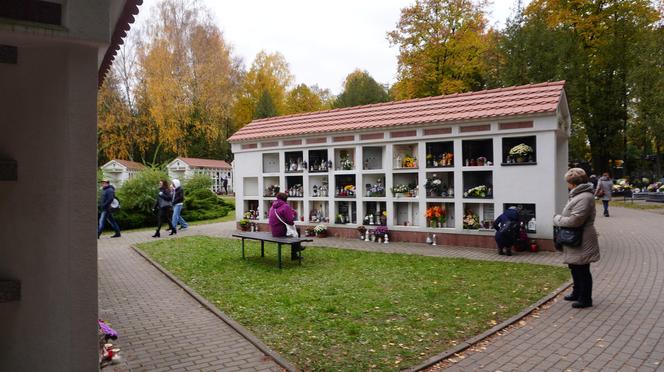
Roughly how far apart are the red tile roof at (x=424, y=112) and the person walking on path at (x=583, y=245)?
15.8ft

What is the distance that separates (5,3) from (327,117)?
1233cm

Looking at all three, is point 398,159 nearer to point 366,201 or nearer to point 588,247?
point 366,201

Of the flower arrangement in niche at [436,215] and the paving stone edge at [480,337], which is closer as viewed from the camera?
the paving stone edge at [480,337]

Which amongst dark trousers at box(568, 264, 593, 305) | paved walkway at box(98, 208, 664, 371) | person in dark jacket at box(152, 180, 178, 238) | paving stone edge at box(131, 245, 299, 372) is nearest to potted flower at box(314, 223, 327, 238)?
person in dark jacket at box(152, 180, 178, 238)

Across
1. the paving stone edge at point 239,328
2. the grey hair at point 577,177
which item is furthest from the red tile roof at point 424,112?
the paving stone edge at point 239,328

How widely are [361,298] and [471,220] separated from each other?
19.8 ft

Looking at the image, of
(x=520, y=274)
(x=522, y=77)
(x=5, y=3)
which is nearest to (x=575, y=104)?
(x=522, y=77)

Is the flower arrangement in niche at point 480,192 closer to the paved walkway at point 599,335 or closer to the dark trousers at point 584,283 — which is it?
the paved walkway at point 599,335

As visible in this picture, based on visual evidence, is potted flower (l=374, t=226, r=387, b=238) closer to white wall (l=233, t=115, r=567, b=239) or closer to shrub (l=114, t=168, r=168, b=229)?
white wall (l=233, t=115, r=567, b=239)

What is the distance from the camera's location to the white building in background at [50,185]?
345 cm

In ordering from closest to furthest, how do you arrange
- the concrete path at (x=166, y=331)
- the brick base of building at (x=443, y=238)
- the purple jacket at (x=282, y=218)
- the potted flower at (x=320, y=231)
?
1. the concrete path at (x=166, y=331)
2. the purple jacket at (x=282, y=218)
3. the brick base of building at (x=443, y=238)
4. the potted flower at (x=320, y=231)

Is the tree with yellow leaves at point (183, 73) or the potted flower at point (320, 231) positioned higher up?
the tree with yellow leaves at point (183, 73)

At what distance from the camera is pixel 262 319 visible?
6.01 metres

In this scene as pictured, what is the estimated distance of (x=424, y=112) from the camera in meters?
→ 13.1
